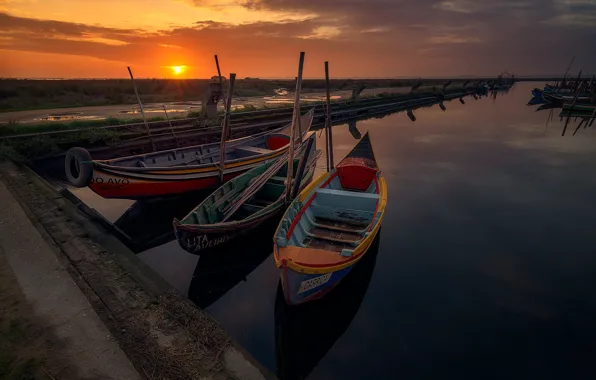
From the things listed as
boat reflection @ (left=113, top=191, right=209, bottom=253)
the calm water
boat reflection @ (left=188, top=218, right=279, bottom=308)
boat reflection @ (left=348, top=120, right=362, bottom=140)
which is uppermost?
boat reflection @ (left=348, top=120, right=362, bottom=140)

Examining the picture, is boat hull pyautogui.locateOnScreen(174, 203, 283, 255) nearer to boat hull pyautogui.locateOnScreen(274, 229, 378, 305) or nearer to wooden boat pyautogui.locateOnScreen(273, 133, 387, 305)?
wooden boat pyautogui.locateOnScreen(273, 133, 387, 305)

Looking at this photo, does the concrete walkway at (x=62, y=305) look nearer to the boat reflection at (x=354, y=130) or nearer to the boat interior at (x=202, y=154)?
the boat interior at (x=202, y=154)

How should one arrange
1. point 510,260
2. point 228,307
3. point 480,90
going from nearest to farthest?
point 228,307, point 510,260, point 480,90

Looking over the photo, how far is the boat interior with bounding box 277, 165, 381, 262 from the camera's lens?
8.91m

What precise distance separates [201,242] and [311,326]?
3.96 metres

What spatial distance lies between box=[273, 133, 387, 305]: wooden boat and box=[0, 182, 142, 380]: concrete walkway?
3461mm

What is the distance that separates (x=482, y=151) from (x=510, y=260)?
1874cm

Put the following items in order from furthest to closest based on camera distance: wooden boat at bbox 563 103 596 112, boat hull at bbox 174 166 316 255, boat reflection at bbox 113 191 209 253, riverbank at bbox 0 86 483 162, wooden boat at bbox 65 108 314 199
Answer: wooden boat at bbox 563 103 596 112
riverbank at bbox 0 86 483 162
boat reflection at bbox 113 191 209 253
wooden boat at bbox 65 108 314 199
boat hull at bbox 174 166 316 255

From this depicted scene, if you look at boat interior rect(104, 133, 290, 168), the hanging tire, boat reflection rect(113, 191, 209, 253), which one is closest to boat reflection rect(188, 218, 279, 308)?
boat reflection rect(113, 191, 209, 253)

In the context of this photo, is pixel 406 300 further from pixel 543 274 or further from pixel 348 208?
pixel 543 274

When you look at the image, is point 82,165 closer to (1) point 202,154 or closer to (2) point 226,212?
(2) point 226,212

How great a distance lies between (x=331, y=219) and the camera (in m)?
10.8

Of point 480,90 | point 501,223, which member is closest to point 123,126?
point 501,223

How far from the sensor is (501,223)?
1323cm
